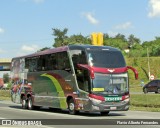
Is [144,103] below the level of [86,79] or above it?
below

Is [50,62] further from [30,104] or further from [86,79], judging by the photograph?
[30,104]

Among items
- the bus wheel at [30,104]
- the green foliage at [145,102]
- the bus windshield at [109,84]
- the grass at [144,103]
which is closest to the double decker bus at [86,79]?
the bus windshield at [109,84]

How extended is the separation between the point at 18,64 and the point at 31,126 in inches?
631

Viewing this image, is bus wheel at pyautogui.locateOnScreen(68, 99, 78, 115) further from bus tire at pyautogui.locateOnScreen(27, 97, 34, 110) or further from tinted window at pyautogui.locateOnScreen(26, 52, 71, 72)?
bus tire at pyautogui.locateOnScreen(27, 97, 34, 110)

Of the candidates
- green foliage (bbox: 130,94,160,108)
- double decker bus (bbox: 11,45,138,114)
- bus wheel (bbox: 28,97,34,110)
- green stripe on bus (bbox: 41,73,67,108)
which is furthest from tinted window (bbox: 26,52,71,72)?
green foliage (bbox: 130,94,160,108)

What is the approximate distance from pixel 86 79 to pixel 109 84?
121cm

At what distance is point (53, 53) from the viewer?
25656 millimetres

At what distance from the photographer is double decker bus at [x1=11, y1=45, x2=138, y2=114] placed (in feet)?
72.3

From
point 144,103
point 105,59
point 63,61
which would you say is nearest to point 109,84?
point 105,59

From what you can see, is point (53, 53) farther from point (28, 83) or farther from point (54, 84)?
point (28, 83)

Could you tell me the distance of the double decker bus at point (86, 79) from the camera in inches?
867

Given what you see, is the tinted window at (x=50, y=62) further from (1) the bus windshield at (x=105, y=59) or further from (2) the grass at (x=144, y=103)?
(2) the grass at (x=144, y=103)

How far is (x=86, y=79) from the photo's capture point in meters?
22.2

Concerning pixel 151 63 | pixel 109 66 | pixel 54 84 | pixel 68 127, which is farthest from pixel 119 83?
pixel 151 63
